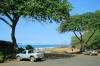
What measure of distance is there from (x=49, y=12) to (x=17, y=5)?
169 inches

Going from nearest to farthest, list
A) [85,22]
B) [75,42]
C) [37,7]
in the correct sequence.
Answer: [37,7] < [85,22] < [75,42]

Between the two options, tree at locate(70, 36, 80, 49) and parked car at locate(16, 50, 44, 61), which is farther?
tree at locate(70, 36, 80, 49)

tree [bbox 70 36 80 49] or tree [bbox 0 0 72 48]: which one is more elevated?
tree [bbox 0 0 72 48]

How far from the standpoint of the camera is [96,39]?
160 ft

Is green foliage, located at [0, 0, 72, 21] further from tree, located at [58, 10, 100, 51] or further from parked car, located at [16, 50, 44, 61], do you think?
tree, located at [58, 10, 100, 51]

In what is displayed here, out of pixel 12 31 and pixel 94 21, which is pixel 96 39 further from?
pixel 12 31

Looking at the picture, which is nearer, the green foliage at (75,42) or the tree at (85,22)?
the tree at (85,22)

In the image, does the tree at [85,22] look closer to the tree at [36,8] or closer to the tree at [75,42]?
the tree at [36,8]

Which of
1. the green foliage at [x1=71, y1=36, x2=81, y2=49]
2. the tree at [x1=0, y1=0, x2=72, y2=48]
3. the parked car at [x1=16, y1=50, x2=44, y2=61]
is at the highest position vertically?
the tree at [x1=0, y1=0, x2=72, y2=48]

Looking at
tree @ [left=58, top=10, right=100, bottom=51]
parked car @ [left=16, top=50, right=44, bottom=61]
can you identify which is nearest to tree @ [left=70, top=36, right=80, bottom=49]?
tree @ [left=58, top=10, right=100, bottom=51]

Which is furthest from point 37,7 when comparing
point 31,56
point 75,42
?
point 75,42

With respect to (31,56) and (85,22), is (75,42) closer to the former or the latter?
(85,22)

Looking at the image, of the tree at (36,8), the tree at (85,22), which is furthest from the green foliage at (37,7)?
the tree at (85,22)

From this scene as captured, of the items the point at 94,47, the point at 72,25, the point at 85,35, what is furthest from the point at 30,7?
the point at 85,35
